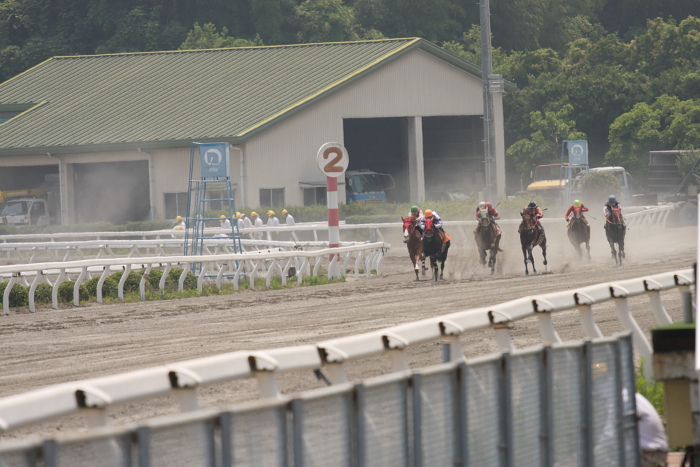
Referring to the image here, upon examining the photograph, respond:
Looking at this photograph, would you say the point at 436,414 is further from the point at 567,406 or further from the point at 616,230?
the point at 616,230

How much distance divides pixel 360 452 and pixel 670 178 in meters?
35.8

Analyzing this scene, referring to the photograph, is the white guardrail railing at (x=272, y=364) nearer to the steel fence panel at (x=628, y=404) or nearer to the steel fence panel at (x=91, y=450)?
the steel fence panel at (x=91, y=450)

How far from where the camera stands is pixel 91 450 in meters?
3.30

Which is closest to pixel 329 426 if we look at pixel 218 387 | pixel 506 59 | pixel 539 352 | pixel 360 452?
pixel 360 452

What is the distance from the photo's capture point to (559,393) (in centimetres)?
532

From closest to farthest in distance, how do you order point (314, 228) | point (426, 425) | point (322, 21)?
point (426, 425) → point (314, 228) → point (322, 21)

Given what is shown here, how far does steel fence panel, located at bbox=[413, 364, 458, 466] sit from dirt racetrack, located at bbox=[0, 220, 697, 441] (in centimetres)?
361

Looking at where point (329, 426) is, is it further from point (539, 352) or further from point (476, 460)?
point (539, 352)

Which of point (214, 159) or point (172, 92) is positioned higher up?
point (172, 92)

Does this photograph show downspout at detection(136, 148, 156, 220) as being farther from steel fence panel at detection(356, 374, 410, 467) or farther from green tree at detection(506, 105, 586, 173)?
steel fence panel at detection(356, 374, 410, 467)

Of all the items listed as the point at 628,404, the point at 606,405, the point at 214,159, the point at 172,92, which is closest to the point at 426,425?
the point at 606,405

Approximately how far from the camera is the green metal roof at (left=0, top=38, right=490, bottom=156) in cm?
3862

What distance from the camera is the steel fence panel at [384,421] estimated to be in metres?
4.19

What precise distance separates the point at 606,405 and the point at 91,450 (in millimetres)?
3104
